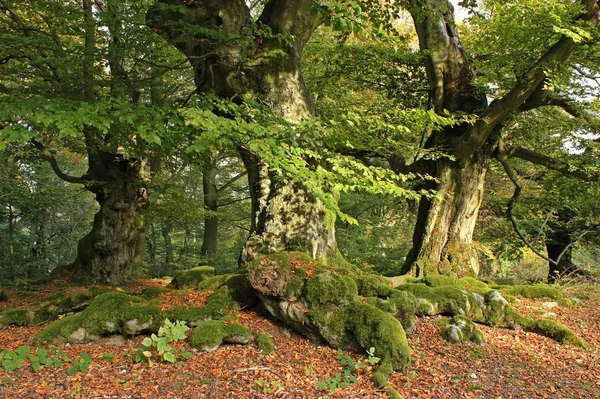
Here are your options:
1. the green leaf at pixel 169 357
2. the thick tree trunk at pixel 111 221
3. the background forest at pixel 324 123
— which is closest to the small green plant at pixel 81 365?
the green leaf at pixel 169 357

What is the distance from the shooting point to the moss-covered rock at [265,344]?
4.24 m

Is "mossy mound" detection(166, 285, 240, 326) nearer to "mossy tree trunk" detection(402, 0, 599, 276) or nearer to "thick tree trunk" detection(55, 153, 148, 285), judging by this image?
"mossy tree trunk" detection(402, 0, 599, 276)

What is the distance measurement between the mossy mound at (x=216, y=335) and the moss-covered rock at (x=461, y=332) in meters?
2.64

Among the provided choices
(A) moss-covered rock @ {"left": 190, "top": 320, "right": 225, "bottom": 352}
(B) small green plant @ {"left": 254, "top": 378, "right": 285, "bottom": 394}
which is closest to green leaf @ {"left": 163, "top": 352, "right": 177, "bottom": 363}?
(A) moss-covered rock @ {"left": 190, "top": 320, "right": 225, "bottom": 352}

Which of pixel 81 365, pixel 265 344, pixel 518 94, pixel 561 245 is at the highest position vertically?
pixel 518 94

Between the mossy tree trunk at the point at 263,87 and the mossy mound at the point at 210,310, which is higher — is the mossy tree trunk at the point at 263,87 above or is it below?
above

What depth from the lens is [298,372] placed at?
390cm

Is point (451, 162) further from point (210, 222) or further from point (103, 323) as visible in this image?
point (210, 222)

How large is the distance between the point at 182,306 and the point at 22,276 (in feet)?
38.6

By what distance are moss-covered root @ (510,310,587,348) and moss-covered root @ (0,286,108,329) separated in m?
6.34

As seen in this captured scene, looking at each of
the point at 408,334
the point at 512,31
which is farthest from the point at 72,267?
the point at 512,31

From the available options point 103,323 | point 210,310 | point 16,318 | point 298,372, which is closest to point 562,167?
point 298,372

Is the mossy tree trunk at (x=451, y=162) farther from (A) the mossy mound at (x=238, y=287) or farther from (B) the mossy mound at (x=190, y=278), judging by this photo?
(B) the mossy mound at (x=190, y=278)

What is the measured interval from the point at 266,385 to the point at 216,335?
3.32 feet
